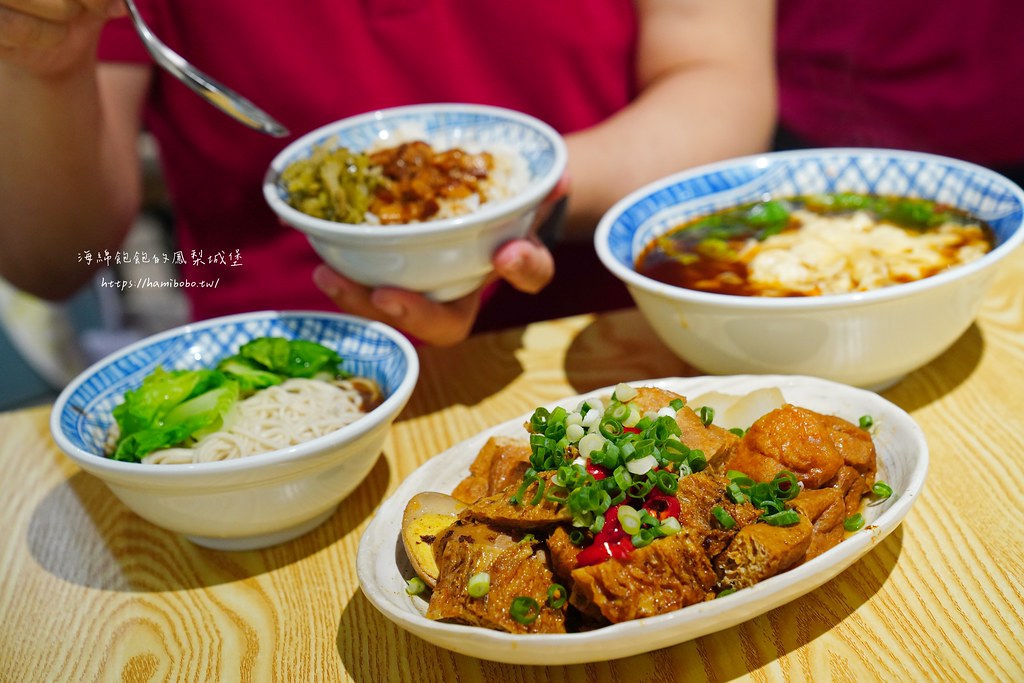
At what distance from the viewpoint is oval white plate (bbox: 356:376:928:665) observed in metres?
0.97

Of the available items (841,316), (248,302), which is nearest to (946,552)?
(841,316)

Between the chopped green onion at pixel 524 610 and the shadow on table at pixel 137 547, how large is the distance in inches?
20.7

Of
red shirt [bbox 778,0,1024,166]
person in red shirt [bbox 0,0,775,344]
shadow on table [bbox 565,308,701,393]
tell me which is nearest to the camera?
shadow on table [bbox 565,308,701,393]

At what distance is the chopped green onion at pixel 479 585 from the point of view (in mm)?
1023

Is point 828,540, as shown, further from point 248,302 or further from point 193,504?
point 248,302

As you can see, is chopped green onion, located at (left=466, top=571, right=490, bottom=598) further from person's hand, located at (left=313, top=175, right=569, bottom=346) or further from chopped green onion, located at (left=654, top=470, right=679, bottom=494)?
person's hand, located at (left=313, top=175, right=569, bottom=346)

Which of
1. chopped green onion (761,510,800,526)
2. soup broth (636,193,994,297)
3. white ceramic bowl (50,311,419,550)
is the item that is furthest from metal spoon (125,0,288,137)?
chopped green onion (761,510,800,526)

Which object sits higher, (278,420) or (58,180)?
(58,180)

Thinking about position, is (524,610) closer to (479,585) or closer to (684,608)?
(479,585)

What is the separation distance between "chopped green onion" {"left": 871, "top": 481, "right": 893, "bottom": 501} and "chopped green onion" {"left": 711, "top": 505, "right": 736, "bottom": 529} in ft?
0.83

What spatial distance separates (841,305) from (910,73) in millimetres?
2202

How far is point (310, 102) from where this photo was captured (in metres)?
2.15

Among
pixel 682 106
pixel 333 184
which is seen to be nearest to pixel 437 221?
pixel 333 184

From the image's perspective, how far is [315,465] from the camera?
129 centimetres
